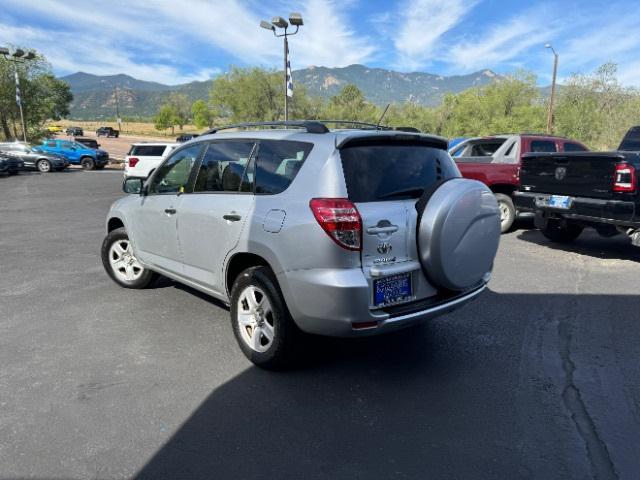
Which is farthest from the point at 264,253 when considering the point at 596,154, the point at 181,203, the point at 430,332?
the point at 596,154

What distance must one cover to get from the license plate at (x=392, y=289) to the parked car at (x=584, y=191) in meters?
4.77

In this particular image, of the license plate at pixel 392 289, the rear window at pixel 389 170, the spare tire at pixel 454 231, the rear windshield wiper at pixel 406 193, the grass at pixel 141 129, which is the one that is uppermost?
the grass at pixel 141 129

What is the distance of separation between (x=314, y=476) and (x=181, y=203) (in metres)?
2.67

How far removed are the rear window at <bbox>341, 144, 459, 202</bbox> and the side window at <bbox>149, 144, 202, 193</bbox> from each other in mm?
1737

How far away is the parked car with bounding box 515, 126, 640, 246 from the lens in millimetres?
6207

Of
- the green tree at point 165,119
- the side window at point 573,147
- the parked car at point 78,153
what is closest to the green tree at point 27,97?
the parked car at point 78,153

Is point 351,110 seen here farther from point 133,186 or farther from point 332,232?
point 332,232

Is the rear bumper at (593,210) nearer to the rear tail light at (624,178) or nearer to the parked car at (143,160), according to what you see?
the rear tail light at (624,178)

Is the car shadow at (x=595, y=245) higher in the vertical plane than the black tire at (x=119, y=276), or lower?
lower

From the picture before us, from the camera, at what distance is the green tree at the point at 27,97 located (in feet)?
125

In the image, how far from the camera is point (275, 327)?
325 cm

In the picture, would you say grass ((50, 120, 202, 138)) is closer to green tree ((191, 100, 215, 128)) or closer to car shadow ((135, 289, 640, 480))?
green tree ((191, 100, 215, 128))

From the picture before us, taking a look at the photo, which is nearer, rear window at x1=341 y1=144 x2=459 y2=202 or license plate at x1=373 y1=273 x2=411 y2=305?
license plate at x1=373 y1=273 x2=411 y2=305

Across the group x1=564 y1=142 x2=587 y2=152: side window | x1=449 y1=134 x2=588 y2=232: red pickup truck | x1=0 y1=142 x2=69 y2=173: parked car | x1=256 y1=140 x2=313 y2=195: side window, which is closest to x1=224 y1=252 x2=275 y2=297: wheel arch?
x1=256 y1=140 x2=313 y2=195: side window
